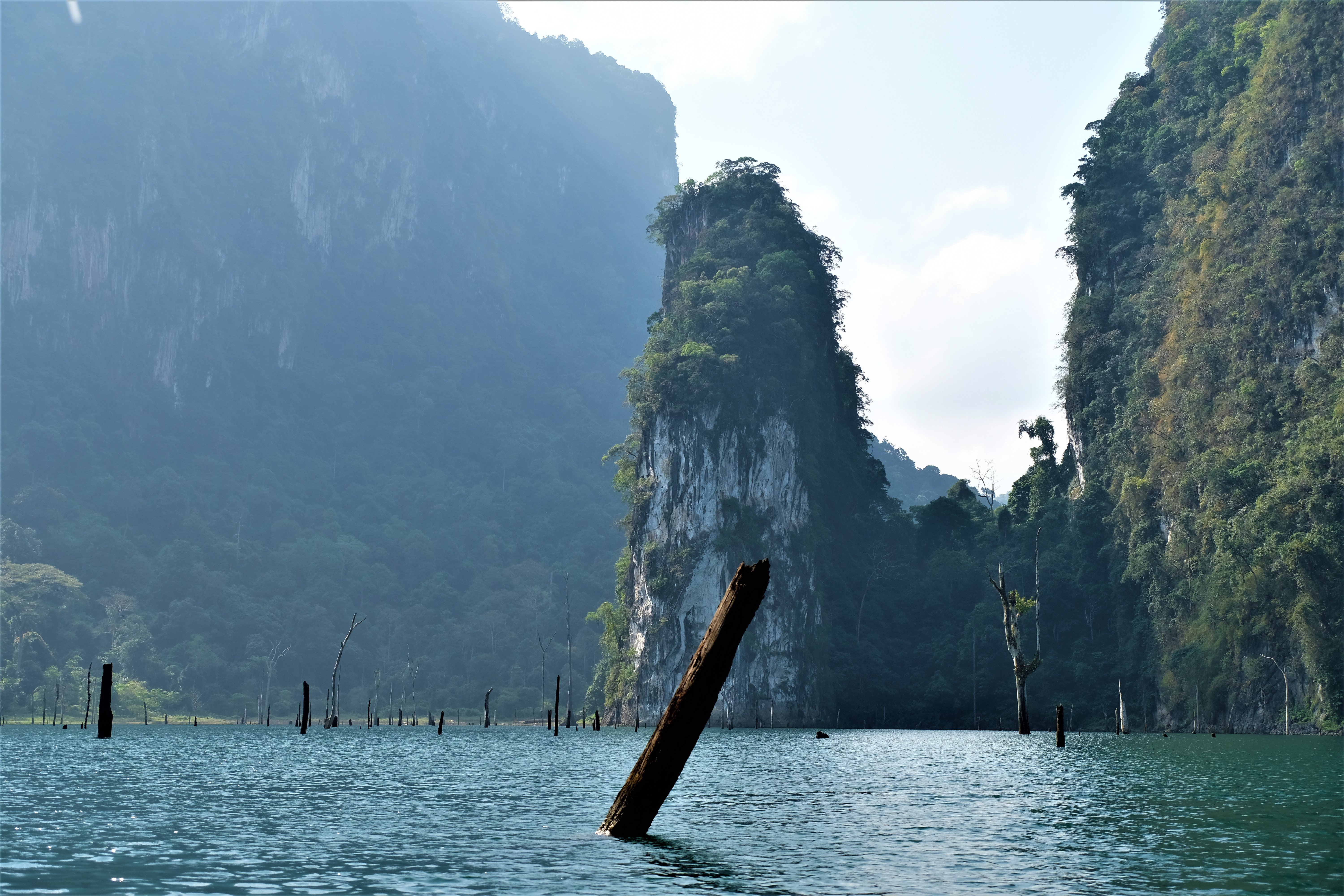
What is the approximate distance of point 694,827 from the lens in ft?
74.1

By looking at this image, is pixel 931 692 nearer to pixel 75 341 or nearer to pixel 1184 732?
pixel 1184 732

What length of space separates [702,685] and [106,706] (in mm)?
54196

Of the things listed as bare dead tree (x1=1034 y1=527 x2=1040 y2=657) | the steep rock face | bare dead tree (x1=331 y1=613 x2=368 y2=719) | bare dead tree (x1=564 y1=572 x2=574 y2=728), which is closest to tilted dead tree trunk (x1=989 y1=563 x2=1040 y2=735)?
bare dead tree (x1=1034 y1=527 x2=1040 y2=657)

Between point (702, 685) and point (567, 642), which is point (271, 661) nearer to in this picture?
point (567, 642)

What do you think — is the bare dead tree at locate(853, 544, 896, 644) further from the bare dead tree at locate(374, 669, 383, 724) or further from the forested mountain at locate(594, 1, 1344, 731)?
the bare dead tree at locate(374, 669, 383, 724)

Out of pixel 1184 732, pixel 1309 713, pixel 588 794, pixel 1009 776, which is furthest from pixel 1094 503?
pixel 588 794

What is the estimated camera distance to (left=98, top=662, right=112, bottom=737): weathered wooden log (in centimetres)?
5691

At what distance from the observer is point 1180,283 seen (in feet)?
330

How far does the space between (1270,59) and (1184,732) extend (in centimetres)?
5455

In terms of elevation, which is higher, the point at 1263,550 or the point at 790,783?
the point at 1263,550

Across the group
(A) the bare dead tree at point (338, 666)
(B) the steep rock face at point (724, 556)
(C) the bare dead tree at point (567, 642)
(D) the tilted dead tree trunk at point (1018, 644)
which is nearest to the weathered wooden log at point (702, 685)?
(D) the tilted dead tree trunk at point (1018, 644)

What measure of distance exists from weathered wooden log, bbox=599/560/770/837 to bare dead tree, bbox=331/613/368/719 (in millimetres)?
54860

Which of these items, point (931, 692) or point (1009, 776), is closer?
point (1009, 776)

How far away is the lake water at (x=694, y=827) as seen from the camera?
1625 cm
